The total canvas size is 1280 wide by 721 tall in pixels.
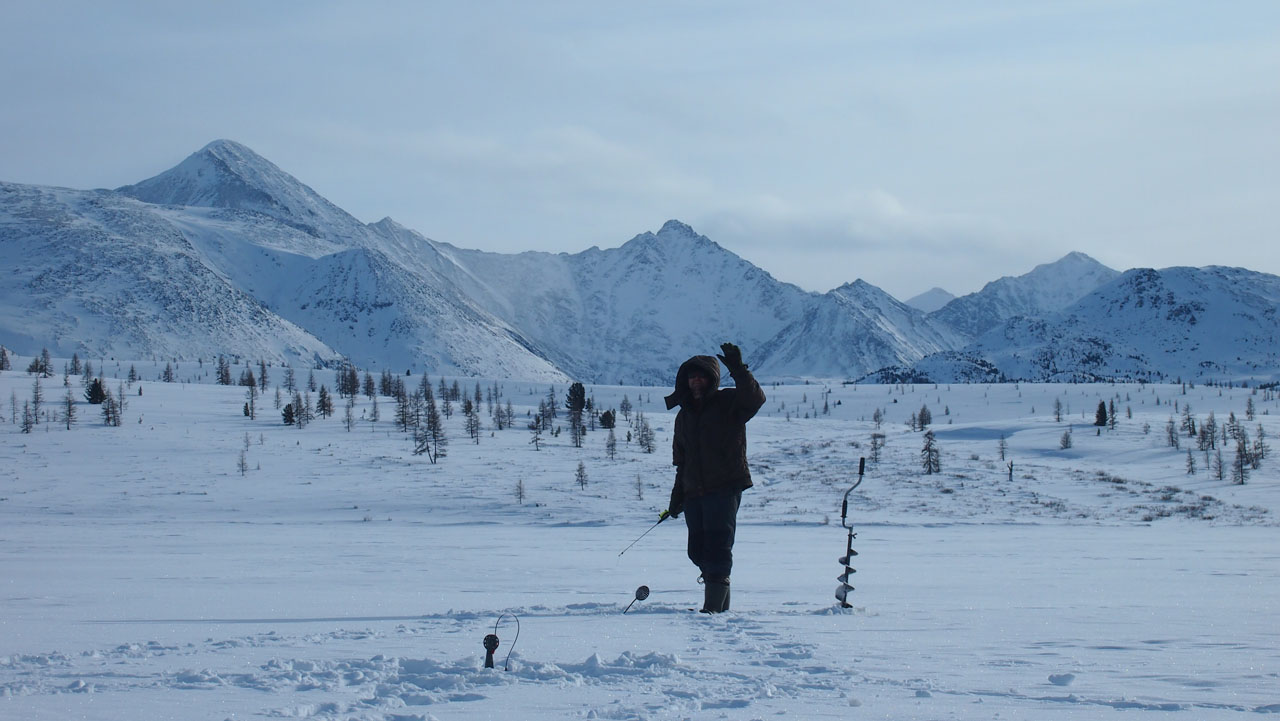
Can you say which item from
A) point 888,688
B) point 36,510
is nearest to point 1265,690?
point 888,688

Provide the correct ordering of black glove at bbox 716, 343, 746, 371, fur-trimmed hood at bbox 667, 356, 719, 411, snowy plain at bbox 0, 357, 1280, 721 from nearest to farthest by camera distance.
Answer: snowy plain at bbox 0, 357, 1280, 721
black glove at bbox 716, 343, 746, 371
fur-trimmed hood at bbox 667, 356, 719, 411

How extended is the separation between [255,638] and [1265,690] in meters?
7.06

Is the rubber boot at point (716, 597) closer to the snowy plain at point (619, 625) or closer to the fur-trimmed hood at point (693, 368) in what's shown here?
the snowy plain at point (619, 625)

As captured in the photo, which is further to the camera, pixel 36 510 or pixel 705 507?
pixel 36 510

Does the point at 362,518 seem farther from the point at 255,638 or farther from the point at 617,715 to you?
the point at 617,715

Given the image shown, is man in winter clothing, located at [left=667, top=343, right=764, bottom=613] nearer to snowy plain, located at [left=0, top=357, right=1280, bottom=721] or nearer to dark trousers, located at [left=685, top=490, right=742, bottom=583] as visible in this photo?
dark trousers, located at [left=685, top=490, right=742, bottom=583]

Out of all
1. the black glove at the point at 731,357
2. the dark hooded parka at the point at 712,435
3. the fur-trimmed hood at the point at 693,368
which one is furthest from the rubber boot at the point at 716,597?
the black glove at the point at 731,357

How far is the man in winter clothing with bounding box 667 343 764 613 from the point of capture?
8.73 m

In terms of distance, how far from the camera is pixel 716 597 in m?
8.68

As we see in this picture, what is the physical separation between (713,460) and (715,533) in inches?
28.0

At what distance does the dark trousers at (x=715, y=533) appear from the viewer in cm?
873

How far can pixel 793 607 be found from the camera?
368 inches

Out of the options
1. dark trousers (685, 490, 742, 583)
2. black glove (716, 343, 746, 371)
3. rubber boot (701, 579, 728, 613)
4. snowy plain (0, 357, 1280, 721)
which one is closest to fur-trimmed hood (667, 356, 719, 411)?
black glove (716, 343, 746, 371)

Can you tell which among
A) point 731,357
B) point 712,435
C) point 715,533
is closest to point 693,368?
point 731,357
